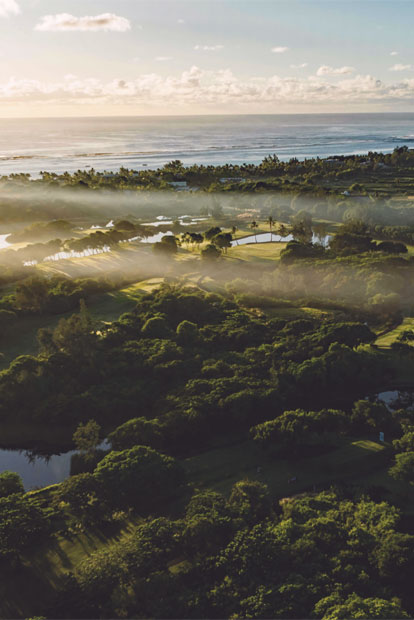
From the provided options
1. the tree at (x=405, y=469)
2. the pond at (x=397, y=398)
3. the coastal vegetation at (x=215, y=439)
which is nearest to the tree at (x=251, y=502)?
the coastal vegetation at (x=215, y=439)

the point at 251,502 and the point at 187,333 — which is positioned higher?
the point at 187,333

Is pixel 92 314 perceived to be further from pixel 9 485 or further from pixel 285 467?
pixel 285 467

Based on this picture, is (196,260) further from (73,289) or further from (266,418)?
(266,418)

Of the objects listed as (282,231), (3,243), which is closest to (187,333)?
(282,231)

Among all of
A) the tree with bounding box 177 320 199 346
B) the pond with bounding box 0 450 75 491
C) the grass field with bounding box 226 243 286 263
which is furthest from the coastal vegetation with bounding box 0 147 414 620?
the grass field with bounding box 226 243 286 263

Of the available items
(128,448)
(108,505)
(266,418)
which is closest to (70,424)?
(128,448)

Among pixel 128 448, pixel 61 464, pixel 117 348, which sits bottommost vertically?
pixel 61 464
